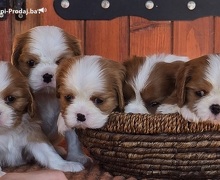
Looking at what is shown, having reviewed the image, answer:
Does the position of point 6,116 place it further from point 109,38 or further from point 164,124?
point 109,38

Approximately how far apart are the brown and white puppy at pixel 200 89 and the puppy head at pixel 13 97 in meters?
0.62

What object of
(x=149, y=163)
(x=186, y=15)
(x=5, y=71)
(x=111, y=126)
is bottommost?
(x=149, y=163)

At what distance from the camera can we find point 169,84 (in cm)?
227

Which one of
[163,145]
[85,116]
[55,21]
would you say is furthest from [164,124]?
[55,21]

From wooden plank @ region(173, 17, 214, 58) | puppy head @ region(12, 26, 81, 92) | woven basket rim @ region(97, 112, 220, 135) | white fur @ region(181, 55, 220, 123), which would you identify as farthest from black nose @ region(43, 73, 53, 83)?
wooden plank @ region(173, 17, 214, 58)

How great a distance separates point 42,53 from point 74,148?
17.5 inches

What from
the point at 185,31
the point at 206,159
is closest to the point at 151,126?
the point at 206,159

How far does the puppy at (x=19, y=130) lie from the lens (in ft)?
7.50

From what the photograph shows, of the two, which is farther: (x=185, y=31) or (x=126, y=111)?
(x=185, y=31)

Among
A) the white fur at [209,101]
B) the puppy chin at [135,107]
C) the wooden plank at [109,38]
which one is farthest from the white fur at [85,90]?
the wooden plank at [109,38]

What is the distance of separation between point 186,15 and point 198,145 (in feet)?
4.52

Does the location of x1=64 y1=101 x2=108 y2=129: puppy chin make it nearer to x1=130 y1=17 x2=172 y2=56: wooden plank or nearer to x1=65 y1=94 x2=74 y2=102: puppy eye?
x1=65 y1=94 x2=74 y2=102: puppy eye

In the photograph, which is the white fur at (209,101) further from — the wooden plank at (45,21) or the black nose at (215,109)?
the wooden plank at (45,21)

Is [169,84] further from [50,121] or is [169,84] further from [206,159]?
[50,121]
